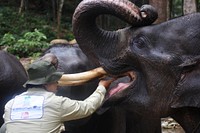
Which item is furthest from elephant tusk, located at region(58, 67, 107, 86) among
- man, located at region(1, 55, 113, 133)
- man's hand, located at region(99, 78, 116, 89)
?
man, located at region(1, 55, 113, 133)

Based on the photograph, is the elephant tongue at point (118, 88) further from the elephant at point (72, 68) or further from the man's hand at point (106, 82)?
the elephant at point (72, 68)

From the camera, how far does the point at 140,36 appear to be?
3.67 meters

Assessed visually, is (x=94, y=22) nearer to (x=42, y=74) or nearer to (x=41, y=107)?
(x=42, y=74)

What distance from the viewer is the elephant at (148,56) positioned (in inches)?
136

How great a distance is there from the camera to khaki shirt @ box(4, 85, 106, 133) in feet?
11.1

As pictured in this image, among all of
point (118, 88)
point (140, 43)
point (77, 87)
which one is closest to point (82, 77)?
point (118, 88)

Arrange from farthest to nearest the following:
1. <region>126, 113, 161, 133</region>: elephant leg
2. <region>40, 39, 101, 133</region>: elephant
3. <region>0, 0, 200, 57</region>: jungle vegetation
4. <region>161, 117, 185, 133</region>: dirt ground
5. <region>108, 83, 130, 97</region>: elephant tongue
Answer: <region>0, 0, 200, 57</region>: jungle vegetation, <region>161, 117, 185, 133</region>: dirt ground, <region>126, 113, 161, 133</region>: elephant leg, <region>40, 39, 101, 133</region>: elephant, <region>108, 83, 130, 97</region>: elephant tongue

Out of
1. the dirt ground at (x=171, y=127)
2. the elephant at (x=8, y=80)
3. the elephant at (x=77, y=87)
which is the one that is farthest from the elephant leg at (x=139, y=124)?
the dirt ground at (x=171, y=127)

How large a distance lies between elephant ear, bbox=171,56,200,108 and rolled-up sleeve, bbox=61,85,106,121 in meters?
0.64

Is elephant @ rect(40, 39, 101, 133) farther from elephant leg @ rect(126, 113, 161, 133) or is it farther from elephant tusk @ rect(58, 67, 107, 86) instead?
elephant leg @ rect(126, 113, 161, 133)

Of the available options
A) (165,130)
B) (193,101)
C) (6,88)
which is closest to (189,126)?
(193,101)

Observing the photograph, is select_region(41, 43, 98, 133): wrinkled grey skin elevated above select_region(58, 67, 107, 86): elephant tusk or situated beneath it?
situated beneath

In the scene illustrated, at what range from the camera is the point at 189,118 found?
139 inches

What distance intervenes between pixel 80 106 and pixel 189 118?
87 cm
